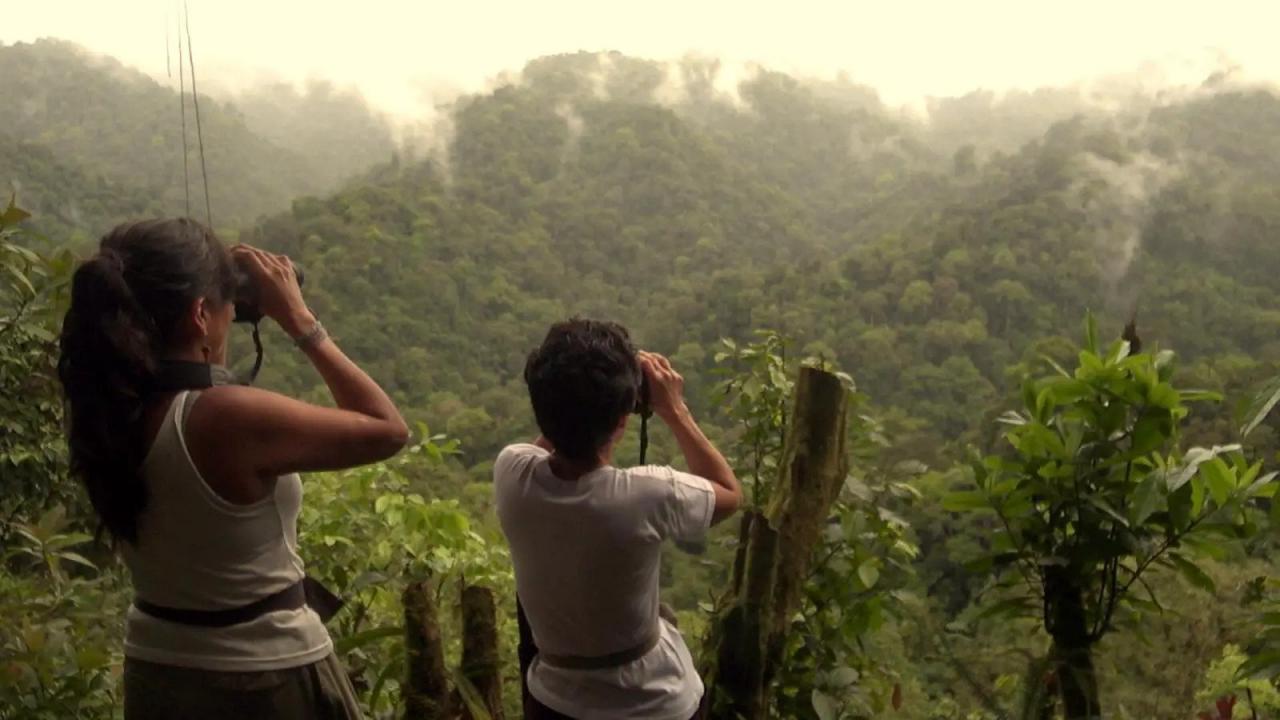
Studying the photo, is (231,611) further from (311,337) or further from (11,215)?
(11,215)

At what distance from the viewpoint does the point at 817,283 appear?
94.8 ft

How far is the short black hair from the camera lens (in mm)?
1199

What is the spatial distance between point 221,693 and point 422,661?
1.50 feet

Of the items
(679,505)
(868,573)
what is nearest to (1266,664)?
(868,573)

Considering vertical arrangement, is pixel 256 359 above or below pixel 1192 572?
above

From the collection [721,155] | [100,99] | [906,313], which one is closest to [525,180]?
[721,155]

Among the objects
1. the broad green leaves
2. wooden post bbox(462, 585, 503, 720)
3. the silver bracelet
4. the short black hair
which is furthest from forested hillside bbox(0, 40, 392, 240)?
the broad green leaves

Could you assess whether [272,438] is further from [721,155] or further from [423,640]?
[721,155]

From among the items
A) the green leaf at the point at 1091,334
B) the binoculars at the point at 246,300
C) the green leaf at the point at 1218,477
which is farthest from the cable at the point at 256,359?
the green leaf at the point at 1218,477

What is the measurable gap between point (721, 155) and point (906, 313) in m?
25.7

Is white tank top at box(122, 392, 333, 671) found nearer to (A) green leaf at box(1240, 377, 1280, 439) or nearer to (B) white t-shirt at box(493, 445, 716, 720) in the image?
(B) white t-shirt at box(493, 445, 716, 720)

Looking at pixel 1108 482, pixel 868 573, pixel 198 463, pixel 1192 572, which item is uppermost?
pixel 198 463

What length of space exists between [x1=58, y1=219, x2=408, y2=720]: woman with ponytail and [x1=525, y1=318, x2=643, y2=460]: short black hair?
0.59 feet

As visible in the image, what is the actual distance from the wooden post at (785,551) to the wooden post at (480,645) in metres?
0.37
